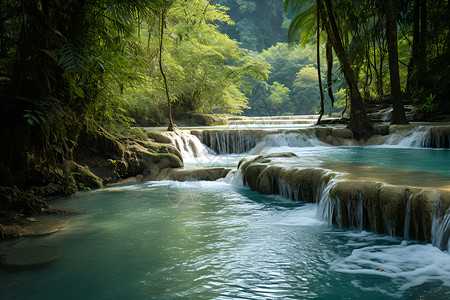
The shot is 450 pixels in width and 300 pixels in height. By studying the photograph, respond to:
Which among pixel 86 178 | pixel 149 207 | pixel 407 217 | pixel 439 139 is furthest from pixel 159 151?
pixel 439 139

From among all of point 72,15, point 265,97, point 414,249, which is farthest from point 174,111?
point 265,97

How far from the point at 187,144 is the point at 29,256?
8331 mm

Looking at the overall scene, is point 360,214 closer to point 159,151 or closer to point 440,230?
point 440,230

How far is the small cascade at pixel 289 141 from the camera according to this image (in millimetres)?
12328

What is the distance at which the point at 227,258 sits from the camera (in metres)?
3.45

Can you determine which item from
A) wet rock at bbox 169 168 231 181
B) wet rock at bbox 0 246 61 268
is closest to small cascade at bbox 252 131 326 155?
wet rock at bbox 169 168 231 181

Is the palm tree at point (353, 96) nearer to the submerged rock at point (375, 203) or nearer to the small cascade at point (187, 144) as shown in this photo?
the small cascade at point (187, 144)

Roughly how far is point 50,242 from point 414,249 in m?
3.60

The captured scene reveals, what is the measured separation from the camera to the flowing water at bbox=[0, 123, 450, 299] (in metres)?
2.81

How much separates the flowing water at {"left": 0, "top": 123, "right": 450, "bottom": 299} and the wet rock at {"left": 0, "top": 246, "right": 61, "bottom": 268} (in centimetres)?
9

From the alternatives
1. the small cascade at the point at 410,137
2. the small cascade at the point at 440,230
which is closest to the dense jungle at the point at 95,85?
the small cascade at the point at 410,137

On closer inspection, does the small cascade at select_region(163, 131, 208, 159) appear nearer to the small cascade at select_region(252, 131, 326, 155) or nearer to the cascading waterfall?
the cascading waterfall

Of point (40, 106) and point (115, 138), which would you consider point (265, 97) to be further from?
point (40, 106)

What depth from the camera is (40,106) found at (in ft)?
13.4
